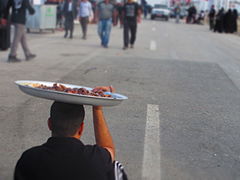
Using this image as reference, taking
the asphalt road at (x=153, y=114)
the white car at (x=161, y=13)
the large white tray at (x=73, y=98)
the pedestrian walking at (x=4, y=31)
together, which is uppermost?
the large white tray at (x=73, y=98)

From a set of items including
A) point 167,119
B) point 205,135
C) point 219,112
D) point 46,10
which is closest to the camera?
point 205,135

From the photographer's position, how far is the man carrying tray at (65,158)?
2.25 meters

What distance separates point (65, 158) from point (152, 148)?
2922mm

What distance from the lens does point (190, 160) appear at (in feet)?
15.7

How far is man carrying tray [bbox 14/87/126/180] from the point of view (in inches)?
88.7

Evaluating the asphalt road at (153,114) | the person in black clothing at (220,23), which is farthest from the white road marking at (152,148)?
the person in black clothing at (220,23)

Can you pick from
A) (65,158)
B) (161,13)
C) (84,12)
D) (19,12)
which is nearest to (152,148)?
(65,158)

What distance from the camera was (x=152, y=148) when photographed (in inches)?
201

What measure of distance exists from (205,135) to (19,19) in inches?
260

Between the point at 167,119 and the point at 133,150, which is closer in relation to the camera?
the point at 133,150

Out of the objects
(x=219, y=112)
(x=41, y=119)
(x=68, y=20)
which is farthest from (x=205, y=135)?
(x=68, y=20)

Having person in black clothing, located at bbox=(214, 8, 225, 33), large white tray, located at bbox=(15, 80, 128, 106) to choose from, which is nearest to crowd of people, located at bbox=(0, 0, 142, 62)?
large white tray, located at bbox=(15, 80, 128, 106)

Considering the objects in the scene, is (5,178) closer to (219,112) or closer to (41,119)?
(41,119)

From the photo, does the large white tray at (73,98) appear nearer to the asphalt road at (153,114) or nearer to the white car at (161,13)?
the asphalt road at (153,114)
